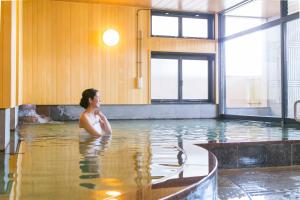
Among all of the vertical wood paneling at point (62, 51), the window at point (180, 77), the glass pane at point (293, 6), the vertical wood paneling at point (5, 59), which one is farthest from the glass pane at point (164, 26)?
the vertical wood paneling at point (5, 59)

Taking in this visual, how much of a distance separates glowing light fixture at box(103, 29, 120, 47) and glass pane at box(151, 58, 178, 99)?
47.3 inches

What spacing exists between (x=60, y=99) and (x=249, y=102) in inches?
195

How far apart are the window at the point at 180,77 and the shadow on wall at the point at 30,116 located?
117 inches

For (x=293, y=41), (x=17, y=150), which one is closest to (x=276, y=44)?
(x=293, y=41)

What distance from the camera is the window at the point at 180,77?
376 inches

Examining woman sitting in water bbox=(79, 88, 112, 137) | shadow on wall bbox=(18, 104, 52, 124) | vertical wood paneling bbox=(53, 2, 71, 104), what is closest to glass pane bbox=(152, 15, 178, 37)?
vertical wood paneling bbox=(53, 2, 71, 104)

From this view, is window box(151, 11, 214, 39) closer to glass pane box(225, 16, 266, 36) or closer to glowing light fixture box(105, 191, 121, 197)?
Result: glass pane box(225, 16, 266, 36)

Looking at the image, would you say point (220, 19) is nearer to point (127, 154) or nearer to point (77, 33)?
point (77, 33)

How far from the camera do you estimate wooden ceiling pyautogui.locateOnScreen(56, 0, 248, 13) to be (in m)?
8.60

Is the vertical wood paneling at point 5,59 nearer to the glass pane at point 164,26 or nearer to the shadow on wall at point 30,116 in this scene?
the shadow on wall at point 30,116

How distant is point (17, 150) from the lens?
10.9ft

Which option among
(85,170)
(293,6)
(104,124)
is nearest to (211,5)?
(293,6)

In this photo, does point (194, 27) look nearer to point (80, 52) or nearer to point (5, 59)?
point (80, 52)

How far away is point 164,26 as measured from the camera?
31.3ft
